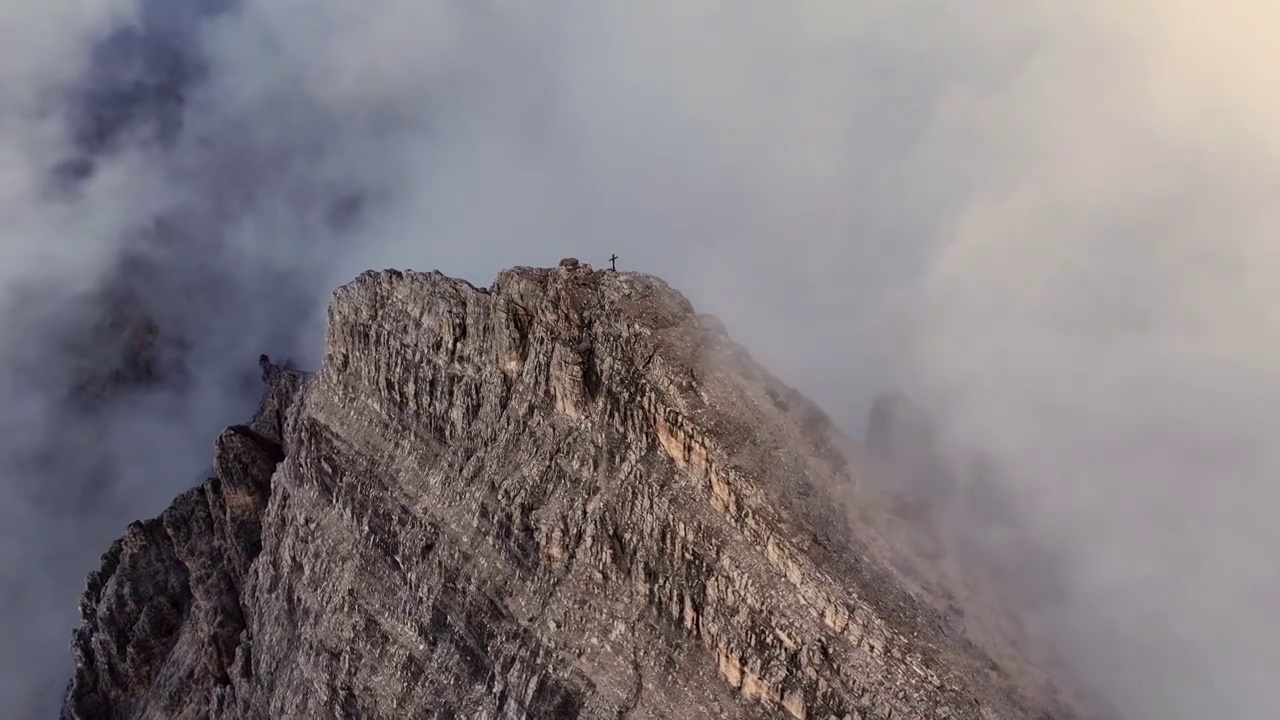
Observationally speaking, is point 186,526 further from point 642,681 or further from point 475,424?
point 642,681

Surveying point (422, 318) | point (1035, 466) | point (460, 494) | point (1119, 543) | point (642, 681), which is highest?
point (1035, 466)

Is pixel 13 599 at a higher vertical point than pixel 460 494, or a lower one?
lower

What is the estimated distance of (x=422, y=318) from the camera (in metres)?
60.0

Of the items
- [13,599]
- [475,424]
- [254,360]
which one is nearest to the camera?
[475,424]

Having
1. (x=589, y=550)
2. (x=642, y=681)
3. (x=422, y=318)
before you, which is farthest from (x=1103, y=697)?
(x=422, y=318)

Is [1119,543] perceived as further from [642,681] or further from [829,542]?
[642,681]

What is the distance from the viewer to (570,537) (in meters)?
48.5

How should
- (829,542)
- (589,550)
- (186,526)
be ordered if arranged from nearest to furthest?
(829,542), (589,550), (186,526)

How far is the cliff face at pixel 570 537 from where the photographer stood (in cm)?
4172

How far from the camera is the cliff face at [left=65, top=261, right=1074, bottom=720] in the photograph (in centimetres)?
4172

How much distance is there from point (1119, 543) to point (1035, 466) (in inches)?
295

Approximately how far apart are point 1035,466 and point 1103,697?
57.5ft

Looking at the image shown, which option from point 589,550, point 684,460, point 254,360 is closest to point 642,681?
point 589,550

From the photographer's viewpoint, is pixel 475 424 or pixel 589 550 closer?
pixel 589 550
